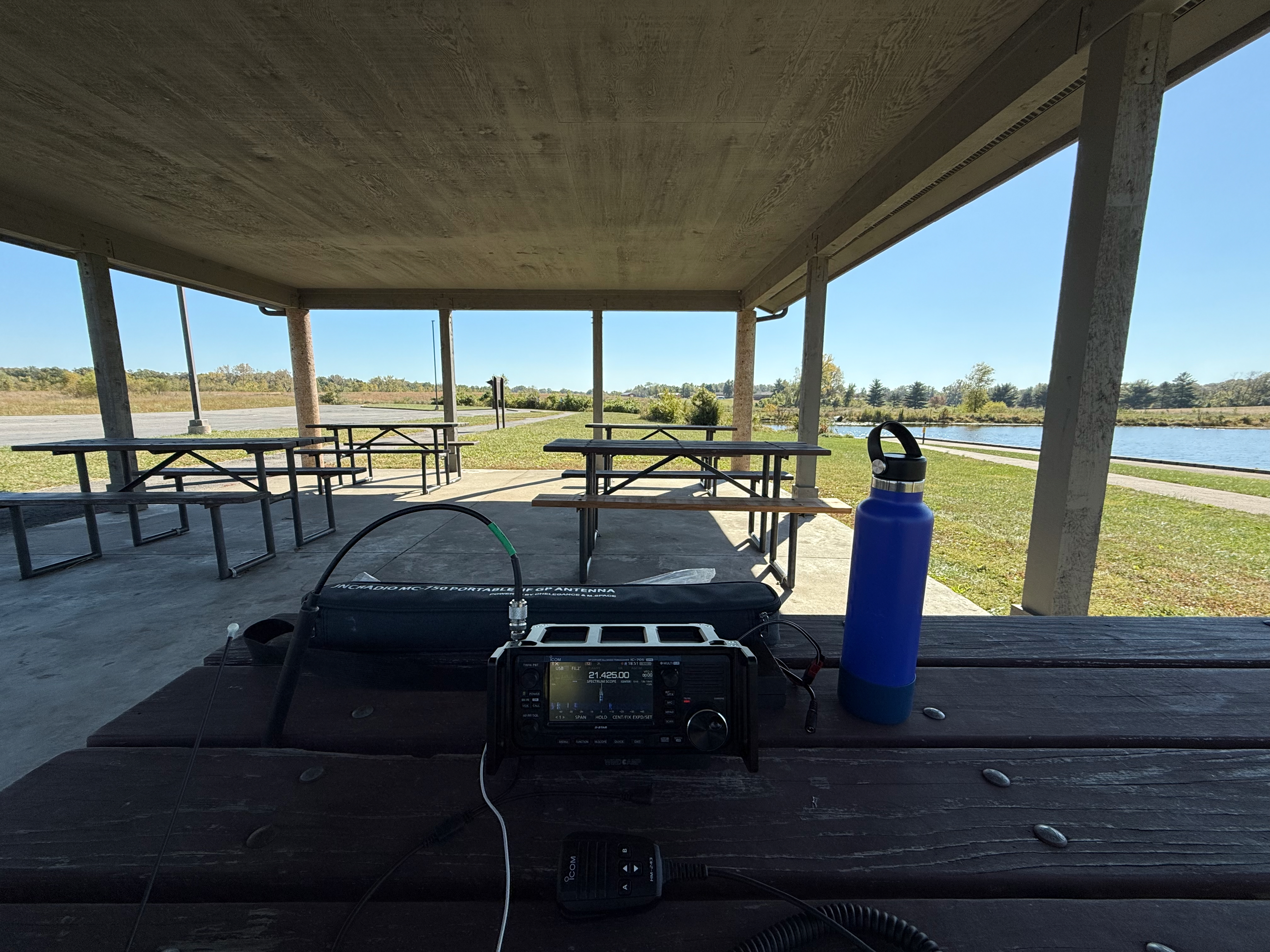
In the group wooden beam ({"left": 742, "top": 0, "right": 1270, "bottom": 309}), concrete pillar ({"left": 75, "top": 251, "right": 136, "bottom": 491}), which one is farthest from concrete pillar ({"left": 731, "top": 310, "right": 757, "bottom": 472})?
concrete pillar ({"left": 75, "top": 251, "right": 136, "bottom": 491})

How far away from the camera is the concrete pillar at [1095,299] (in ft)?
6.64

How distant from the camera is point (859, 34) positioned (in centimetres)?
255

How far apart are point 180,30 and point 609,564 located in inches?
154

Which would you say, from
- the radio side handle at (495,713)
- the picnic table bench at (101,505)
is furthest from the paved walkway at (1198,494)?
the picnic table bench at (101,505)

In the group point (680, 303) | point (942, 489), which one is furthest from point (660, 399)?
point (942, 489)

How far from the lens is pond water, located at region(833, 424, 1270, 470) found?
550 inches

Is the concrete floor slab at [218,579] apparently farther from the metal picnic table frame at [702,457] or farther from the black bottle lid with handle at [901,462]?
the black bottle lid with handle at [901,462]

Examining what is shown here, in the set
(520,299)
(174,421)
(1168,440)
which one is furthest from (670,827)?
(1168,440)

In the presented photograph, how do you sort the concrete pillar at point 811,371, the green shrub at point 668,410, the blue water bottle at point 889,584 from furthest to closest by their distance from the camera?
the green shrub at point 668,410, the concrete pillar at point 811,371, the blue water bottle at point 889,584

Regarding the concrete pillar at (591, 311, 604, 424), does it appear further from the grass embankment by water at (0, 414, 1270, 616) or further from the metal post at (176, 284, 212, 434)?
the metal post at (176, 284, 212, 434)

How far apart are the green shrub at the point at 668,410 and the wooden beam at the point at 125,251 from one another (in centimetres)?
1159

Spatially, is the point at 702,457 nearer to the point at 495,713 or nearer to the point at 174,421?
the point at 495,713

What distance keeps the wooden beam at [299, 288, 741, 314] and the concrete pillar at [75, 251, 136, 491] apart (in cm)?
327

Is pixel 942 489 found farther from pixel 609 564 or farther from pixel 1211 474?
pixel 1211 474
